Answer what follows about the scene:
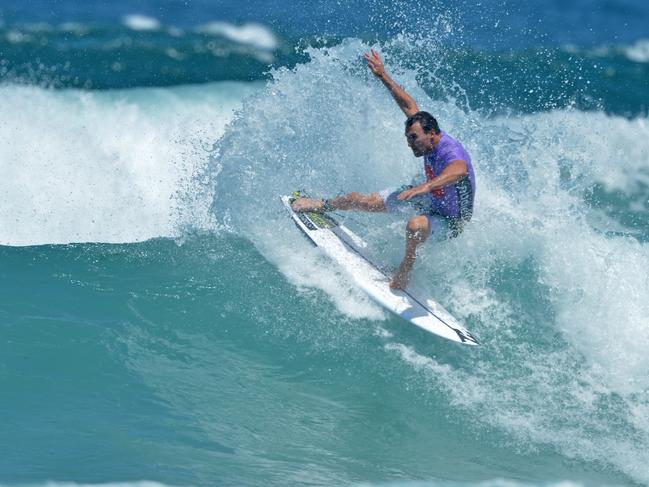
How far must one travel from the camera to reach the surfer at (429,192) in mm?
6676

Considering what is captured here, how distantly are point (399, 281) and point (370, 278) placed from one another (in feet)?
0.98

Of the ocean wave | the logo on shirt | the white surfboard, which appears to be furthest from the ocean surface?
the logo on shirt

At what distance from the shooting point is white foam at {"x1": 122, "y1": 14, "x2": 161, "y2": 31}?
432 inches

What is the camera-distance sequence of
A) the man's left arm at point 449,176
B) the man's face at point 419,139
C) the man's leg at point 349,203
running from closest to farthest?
the man's left arm at point 449,176
the man's face at point 419,139
the man's leg at point 349,203

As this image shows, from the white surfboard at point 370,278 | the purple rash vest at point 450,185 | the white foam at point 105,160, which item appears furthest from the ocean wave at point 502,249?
the white foam at point 105,160

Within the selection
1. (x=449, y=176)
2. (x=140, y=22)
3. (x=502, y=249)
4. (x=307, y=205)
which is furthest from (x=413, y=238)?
(x=140, y=22)

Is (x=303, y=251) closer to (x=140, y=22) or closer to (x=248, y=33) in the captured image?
(x=248, y=33)

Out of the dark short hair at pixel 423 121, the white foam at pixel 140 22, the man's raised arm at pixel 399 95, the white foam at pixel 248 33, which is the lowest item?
the dark short hair at pixel 423 121

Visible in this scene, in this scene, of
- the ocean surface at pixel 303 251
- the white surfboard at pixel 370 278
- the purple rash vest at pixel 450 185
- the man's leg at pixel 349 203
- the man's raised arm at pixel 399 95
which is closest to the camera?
the ocean surface at pixel 303 251

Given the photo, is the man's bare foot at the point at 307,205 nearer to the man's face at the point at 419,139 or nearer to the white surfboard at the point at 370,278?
the white surfboard at the point at 370,278

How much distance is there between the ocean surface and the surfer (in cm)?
43

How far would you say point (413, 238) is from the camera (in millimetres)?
6961

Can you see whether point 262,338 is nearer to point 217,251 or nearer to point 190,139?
point 217,251

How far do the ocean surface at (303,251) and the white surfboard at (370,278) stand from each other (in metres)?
0.17
